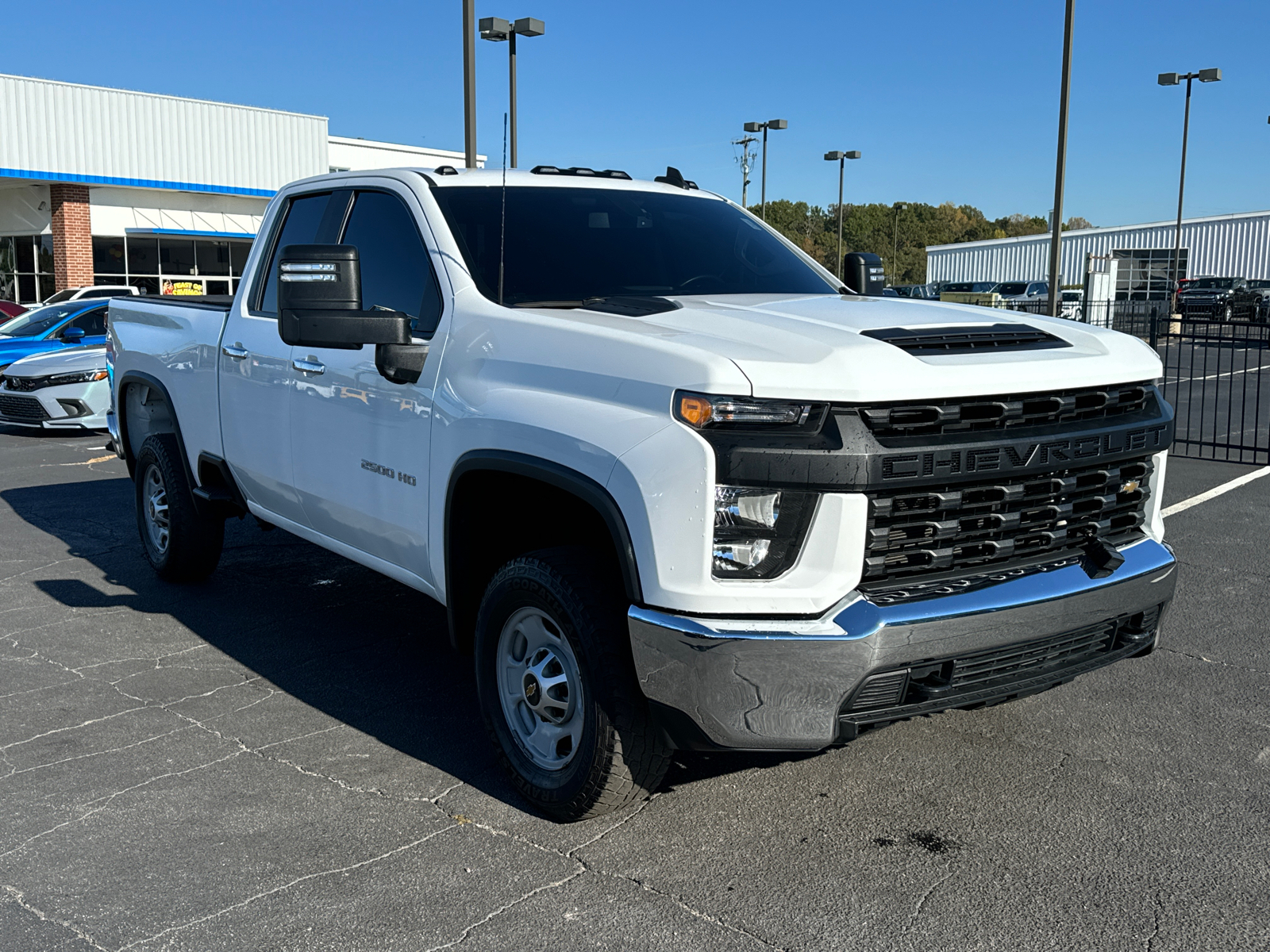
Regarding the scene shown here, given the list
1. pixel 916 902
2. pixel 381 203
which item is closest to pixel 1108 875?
pixel 916 902

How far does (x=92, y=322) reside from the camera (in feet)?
50.2

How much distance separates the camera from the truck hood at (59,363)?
13.7 metres

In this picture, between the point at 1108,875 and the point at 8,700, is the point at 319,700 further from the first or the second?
the point at 1108,875

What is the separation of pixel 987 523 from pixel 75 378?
1288cm

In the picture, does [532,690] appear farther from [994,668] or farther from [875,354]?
[875,354]

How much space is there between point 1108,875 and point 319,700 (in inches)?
121

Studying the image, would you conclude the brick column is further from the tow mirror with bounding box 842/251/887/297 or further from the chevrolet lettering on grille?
the chevrolet lettering on grille

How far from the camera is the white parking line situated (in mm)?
8750

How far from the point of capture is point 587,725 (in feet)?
11.6

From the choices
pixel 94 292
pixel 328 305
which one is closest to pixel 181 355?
pixel 328 305

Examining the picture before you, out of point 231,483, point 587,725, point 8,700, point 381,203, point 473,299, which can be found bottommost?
point 8,700

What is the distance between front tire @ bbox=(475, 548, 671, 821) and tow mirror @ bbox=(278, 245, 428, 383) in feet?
3.09

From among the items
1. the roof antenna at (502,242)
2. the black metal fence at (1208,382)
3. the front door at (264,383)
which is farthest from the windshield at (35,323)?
the roof antenna at (502,242)

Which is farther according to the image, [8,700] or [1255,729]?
[8,700]
